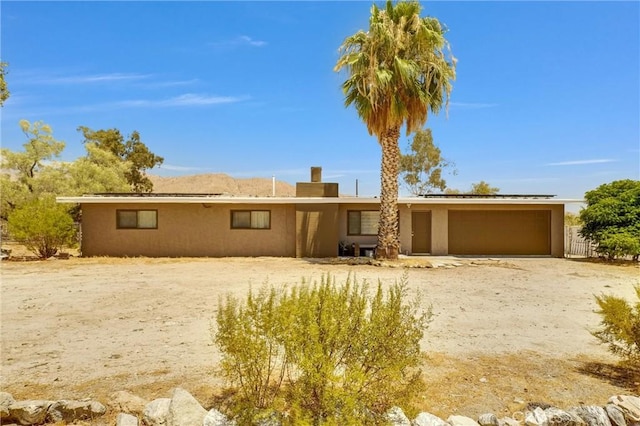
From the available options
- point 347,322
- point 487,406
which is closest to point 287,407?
point 347,322

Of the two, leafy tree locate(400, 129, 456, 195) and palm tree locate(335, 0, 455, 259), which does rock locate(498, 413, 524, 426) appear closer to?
palm tree locate(335, 0, 455, 259)

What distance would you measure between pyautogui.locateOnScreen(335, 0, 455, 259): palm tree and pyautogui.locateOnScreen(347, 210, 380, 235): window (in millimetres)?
2856

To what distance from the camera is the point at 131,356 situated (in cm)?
586

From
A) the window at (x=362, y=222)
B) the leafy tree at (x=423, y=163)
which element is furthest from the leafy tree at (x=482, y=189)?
the window at (x=362, y=222)

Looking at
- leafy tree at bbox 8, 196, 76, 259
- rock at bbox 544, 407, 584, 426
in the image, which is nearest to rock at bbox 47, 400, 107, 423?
rock at bbox 544, 407, 584, 426

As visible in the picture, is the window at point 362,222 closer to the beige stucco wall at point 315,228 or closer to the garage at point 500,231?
the beige stucco wall at point 315,228

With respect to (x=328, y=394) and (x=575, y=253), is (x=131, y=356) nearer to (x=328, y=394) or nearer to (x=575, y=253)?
(x=328, y=394)

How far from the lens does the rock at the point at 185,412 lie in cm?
382

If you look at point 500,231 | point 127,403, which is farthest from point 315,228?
Result: point 127,403

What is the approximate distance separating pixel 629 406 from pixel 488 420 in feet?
5.47

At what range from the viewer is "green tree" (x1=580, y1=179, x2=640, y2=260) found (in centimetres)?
1716

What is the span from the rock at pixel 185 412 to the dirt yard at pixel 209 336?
1.29 ft

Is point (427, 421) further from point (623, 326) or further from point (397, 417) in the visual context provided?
point (623, 326)

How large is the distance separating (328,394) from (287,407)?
867mm
